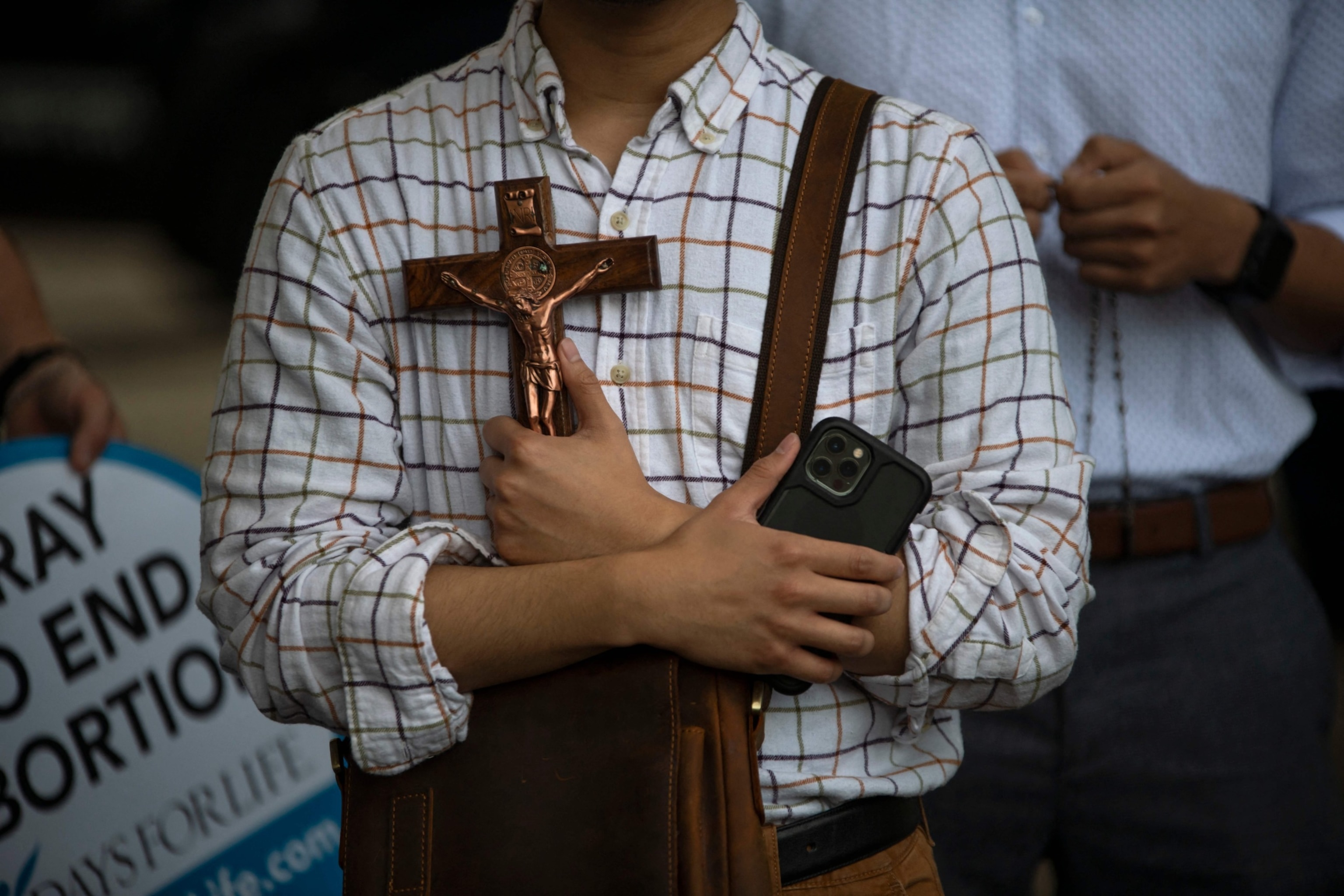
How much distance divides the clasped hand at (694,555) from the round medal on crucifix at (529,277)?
9 centimetres

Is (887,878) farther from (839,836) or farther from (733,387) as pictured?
(733,387)

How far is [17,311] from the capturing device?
204 cm

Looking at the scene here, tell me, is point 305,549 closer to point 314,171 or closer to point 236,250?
point 314,171

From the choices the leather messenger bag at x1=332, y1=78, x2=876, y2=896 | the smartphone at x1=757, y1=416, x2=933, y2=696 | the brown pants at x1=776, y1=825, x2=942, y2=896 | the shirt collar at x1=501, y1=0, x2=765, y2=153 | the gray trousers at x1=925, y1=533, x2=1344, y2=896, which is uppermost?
the shirt collar at x1=501, y1=0, x2=765, y2=153

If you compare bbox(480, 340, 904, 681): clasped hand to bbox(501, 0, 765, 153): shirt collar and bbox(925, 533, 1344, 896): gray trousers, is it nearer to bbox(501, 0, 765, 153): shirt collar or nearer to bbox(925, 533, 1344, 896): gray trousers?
bbox(501, 0, 765, 153): shirt collar

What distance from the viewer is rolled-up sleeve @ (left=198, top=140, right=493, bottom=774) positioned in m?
1.06

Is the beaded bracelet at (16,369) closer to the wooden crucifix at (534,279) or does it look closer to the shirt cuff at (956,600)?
the wooden crucifix at (534,279)

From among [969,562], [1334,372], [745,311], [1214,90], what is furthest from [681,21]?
[1334,372]

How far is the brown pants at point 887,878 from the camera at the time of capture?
113 cm

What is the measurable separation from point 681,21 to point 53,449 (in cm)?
139

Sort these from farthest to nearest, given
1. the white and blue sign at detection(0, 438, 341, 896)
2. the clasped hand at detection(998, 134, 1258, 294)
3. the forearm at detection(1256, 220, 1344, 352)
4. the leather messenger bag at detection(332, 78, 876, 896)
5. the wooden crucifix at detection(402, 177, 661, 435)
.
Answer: the white and blue sign at detection(0, 438, 341, 896), the forearm at detection(1256, 220, 1344, 352), the clasped hand at detection(998, 134, 1258, 294), the wooden crucifix at detection(402, 177, 661, 435), the leather messenger bag at detection(332, 78, 876, 896)

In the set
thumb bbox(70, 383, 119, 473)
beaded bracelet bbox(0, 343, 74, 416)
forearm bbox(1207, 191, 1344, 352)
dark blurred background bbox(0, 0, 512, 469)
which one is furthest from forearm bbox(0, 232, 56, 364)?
forearm bbox(1207, 191, 1344, 352)

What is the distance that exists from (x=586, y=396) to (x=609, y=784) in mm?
363

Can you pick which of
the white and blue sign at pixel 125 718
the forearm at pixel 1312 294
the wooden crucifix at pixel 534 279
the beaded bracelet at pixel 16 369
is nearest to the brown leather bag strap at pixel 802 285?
A: the wooden crucifix at pixel 534 279
